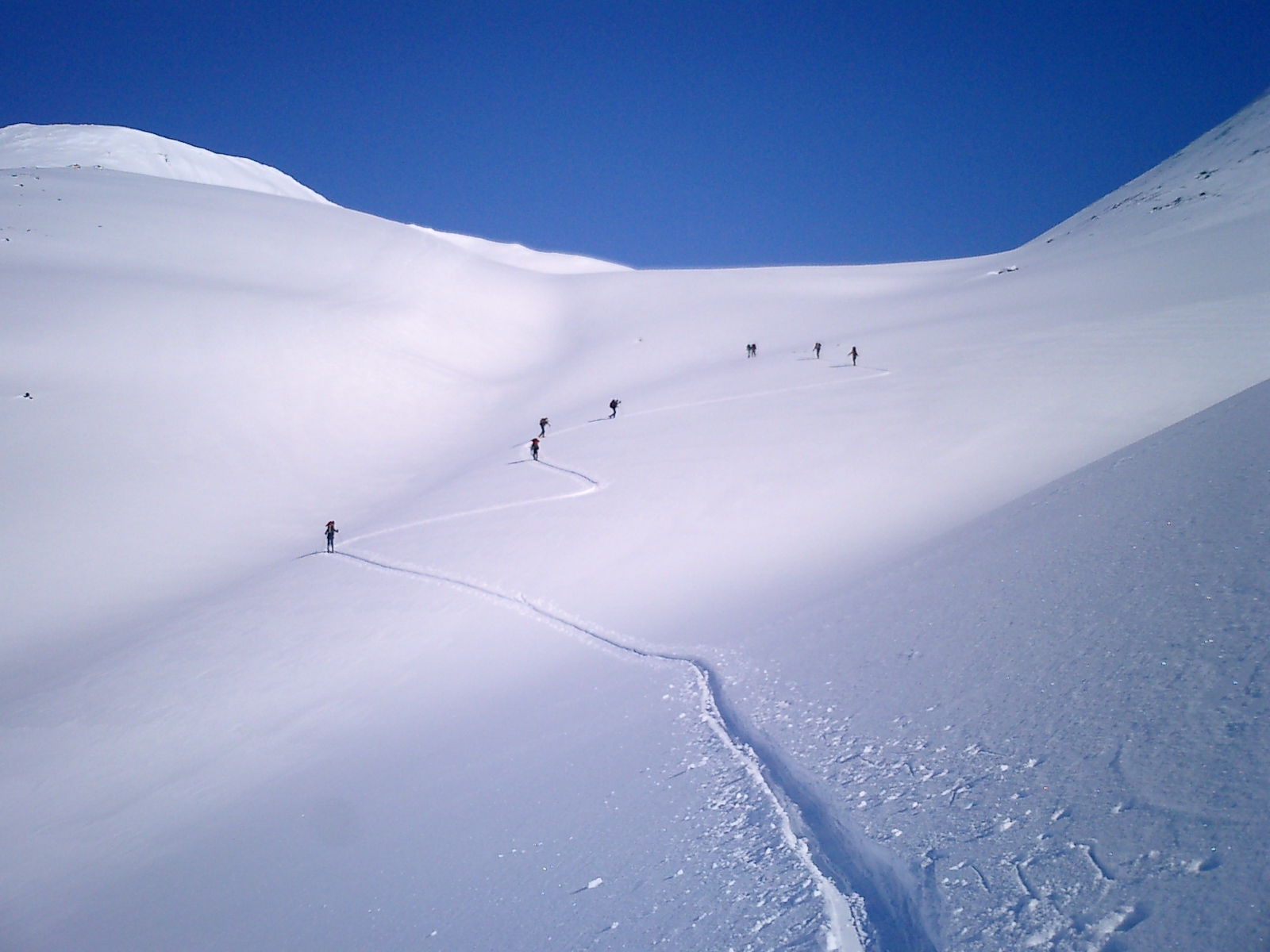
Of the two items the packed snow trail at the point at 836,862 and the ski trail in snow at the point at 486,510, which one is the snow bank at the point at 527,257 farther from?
the packed snow trail at the point at 836,862

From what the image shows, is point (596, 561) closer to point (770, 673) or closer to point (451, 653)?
point (451, 653)

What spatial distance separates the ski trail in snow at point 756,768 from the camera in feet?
16.5

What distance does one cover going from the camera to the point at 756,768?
7.29 metres

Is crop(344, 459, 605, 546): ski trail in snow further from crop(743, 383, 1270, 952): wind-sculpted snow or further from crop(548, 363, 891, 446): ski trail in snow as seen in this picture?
crop(743, 383, 1270, 952): wind-sculpted snow

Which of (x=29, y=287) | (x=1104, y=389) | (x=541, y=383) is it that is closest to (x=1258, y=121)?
(x=1104, y=389)

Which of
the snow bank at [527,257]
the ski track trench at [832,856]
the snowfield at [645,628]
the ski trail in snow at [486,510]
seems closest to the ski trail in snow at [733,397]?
the snowfield at [645,628]

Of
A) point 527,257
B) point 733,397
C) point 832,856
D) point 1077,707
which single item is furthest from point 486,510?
point 527,257

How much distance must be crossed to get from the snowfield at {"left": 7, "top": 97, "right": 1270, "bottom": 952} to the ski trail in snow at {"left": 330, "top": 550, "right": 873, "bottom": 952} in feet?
0.18

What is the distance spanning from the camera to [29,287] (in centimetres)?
3183

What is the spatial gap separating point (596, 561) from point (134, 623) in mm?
11289

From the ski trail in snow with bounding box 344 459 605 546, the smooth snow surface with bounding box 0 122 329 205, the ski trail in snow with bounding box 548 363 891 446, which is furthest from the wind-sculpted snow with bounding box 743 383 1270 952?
the smooth snow surface with bounding box 0 122 329 205

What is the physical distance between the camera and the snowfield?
5379 millimetres

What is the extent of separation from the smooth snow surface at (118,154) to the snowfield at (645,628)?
2252 inches

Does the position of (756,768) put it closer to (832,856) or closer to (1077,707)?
(832,856)
